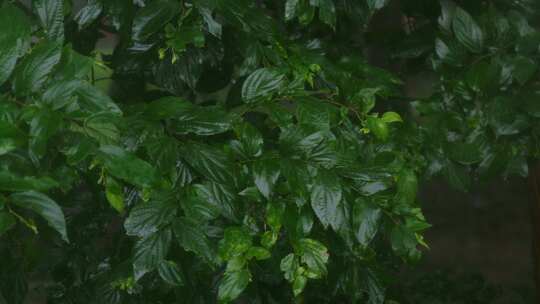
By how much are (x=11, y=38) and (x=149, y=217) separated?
39 centimetres

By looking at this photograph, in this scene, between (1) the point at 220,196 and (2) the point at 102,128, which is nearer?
(2) the point at 102,128

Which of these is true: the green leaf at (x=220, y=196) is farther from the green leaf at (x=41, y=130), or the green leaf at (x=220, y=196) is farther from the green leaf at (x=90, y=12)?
the green leaf at (x=90, y=12)

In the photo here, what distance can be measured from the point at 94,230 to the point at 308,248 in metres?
0.89

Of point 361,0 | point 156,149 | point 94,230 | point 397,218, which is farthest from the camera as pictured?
point 94,230

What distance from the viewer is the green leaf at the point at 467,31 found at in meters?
2.04

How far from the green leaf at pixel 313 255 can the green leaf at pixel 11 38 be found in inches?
24.6

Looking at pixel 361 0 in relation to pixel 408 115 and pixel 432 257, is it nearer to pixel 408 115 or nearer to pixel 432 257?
pixel 408 115

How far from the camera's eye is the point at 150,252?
135 cm

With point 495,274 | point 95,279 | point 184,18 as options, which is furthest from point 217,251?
point 495,274

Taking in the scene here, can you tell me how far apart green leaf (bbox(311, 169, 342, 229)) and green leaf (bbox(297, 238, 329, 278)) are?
115mm

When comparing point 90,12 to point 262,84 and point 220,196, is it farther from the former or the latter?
point 220,196

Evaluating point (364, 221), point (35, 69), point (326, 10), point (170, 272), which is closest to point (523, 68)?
point (326, 10)

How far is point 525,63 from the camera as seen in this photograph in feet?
6.54

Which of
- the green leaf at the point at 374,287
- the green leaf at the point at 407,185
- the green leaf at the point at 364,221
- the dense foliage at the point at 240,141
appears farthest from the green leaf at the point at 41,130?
the green leaf at the point at 374,287
